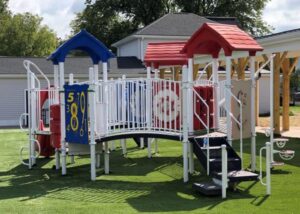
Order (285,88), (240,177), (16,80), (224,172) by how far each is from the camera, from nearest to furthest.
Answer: (224,172) < (240,177) < (285,88) < (16,80)

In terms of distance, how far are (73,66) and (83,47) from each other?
17403 mm

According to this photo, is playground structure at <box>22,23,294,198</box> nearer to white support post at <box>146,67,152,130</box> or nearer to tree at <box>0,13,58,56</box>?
white support post at <box>146,67,152,130</box>

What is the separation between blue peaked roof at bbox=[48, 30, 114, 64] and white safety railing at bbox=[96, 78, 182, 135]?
41.1 inches

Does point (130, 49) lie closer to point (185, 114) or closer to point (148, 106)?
point (148, 106)

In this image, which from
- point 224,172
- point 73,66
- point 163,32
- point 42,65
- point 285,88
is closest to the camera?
point 224,172

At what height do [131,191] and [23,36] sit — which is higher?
[23,36]

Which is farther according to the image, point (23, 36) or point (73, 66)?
point (23, 36)

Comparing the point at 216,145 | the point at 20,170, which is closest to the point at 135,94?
the point at 216,145

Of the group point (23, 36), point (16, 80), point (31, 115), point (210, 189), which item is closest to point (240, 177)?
point (210, 189)

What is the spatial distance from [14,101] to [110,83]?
1691 cm

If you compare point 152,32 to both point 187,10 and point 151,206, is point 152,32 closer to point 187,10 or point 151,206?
point 187,10

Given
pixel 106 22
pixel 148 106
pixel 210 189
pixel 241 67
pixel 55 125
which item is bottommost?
pixel 210 189

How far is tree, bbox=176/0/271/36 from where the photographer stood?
163ft

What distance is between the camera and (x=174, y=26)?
31.5m
